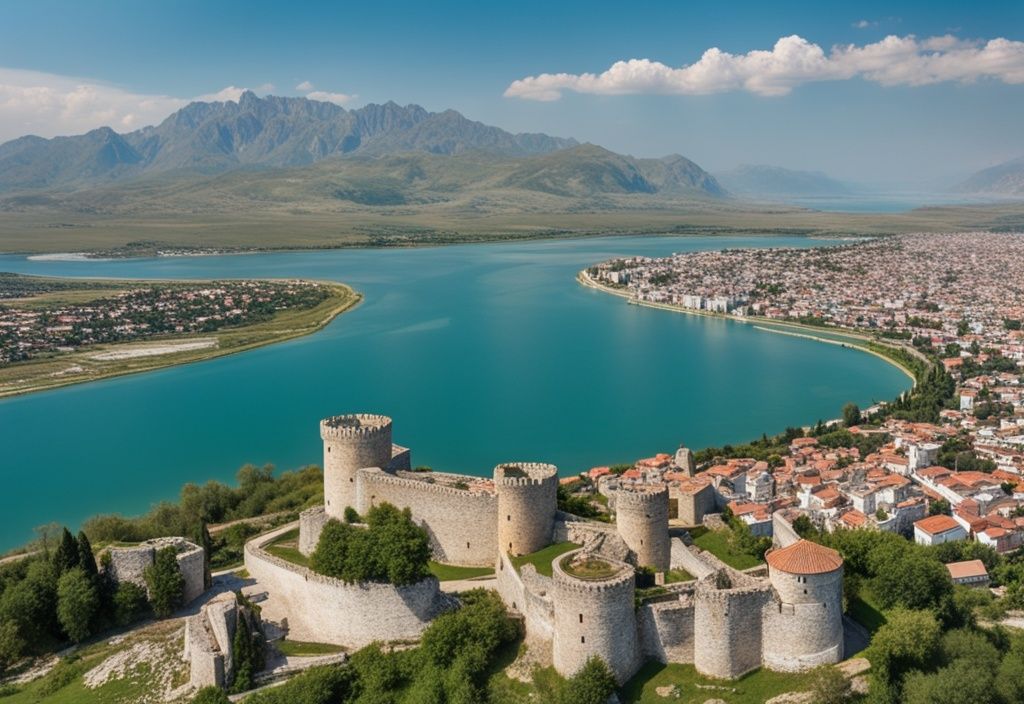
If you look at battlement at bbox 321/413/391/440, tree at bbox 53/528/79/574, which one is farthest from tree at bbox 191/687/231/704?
battlement at bbox 321/413/391/440

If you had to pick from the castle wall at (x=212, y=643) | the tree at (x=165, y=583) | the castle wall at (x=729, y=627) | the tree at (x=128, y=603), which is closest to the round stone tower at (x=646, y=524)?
the castle wall at (x=729, y=627)

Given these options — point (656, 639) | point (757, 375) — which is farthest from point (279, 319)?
point (656, 639)

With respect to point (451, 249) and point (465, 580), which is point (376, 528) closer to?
point (465, 580)

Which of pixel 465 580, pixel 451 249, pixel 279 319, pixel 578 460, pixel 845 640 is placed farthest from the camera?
pixel 451 249

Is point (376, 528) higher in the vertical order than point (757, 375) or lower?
higher

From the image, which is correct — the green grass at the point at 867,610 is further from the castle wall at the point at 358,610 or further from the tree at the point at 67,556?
the tree at the point at 67,556

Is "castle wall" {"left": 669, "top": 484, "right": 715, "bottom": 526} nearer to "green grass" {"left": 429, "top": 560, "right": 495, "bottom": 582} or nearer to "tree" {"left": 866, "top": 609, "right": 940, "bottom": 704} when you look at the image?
"green grass" {"left": 429, "top": 560, "right": 495, "bottom": 582}
